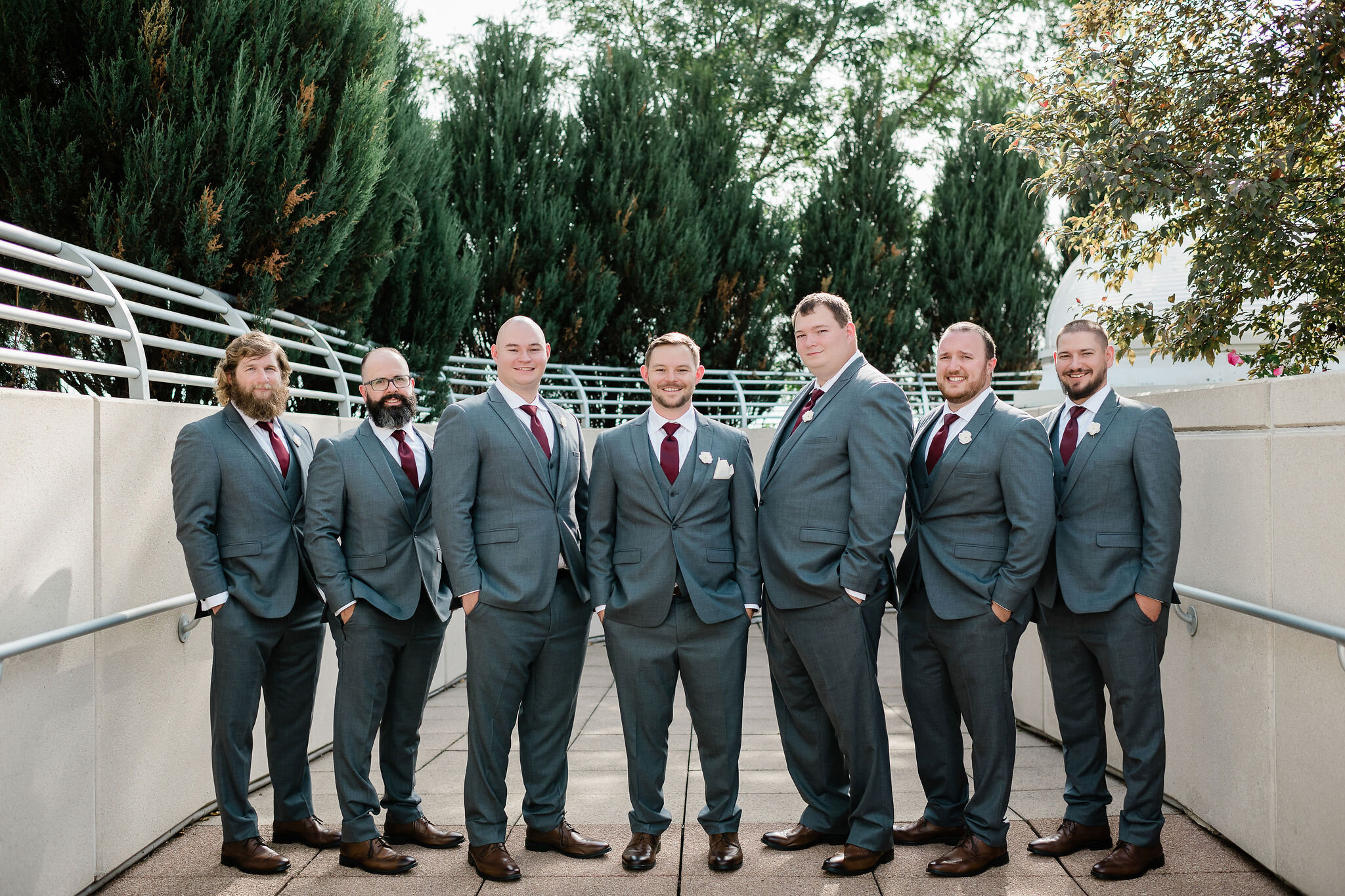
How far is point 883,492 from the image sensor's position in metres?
4.20

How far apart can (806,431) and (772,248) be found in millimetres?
13441

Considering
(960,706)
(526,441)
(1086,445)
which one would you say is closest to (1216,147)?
(1086,445)

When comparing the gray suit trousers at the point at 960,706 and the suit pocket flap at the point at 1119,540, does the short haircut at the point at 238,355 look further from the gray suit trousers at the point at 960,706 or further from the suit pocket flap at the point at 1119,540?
the suit pocket flap at the point at 1119,540

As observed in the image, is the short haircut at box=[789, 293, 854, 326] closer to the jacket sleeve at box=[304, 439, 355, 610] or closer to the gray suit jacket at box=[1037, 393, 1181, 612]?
the gray suit jacket at box=[1037, 393, 1181, 612]

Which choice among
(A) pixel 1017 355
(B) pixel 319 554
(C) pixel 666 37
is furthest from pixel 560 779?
(C) pixel 666 37

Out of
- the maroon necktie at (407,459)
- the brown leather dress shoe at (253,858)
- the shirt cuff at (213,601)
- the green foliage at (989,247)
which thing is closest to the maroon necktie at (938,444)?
the maroon necktie at (407,459)

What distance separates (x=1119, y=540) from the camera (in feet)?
14.0

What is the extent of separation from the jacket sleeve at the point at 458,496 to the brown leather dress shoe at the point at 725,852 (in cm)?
144

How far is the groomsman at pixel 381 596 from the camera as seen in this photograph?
441cm

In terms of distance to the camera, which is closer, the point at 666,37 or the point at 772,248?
the point at 772,248

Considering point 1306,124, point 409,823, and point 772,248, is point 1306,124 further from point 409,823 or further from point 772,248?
point 772,248

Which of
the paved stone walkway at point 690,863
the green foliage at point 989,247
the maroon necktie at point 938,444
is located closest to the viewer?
the paved stone walkway at point 690,863

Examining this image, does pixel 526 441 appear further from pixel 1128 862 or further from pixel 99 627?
pixel 1128 862

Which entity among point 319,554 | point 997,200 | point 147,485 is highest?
point 997,200
